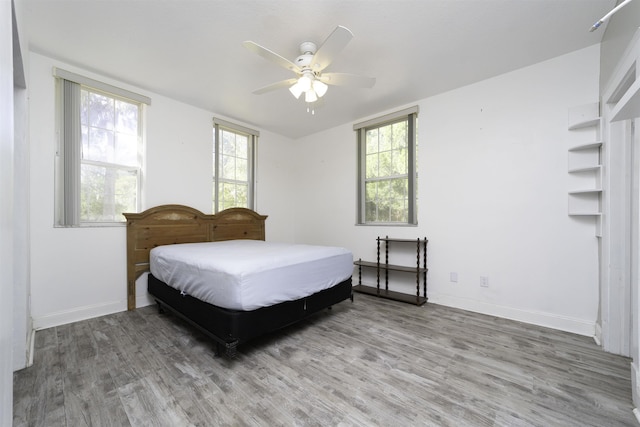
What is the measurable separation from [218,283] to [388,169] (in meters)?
2.84

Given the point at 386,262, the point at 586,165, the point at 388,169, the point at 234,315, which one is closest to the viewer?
the point at 234,315

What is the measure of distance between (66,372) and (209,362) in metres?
0.93

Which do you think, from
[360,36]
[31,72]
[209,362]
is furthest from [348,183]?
[31,72]

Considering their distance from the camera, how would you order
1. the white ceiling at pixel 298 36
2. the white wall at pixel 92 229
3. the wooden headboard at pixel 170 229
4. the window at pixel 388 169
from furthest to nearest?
1. the window at pixel 388 169
2. the wooden headboard at pixel 170 229
3. the white wall at pixel 92 229
4. the white ceiling at pixel 298 36

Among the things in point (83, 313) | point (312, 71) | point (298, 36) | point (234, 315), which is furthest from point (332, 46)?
point (83, 313)

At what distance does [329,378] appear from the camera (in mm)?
1725

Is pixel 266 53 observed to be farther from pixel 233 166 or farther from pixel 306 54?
pixel 233 166

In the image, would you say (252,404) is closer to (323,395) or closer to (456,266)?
(323,395)

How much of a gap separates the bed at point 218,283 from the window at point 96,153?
36 cm

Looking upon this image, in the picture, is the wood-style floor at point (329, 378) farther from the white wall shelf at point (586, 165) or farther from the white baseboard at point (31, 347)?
the white wall shelf at point (586, 165)

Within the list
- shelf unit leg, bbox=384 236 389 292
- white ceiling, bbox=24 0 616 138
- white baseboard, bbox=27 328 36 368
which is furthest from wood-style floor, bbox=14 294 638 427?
white ceiling, bbox=24 0 616 138

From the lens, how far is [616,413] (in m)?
1.41

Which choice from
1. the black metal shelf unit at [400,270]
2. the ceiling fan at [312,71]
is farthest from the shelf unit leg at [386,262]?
the ceiling fan at [312,71]

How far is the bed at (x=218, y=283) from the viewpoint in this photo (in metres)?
1.88
